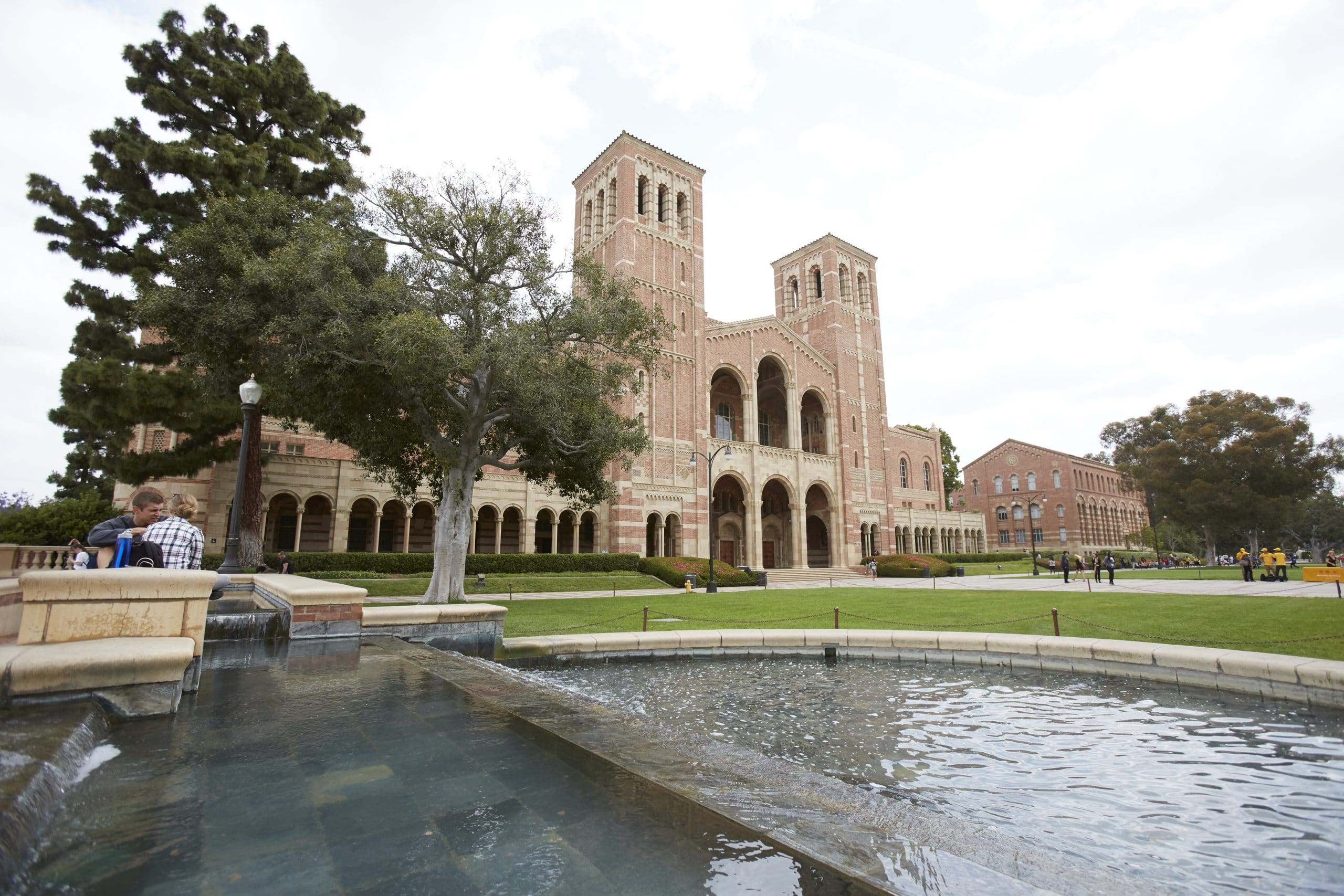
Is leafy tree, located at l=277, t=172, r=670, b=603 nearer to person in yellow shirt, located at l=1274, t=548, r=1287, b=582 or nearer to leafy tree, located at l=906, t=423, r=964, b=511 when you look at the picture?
person in yellow shirt, located at l=1274, t=548, r=1287, b=582

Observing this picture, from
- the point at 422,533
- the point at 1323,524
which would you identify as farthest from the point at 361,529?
the point at 1323,524

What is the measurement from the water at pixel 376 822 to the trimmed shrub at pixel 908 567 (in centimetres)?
3492

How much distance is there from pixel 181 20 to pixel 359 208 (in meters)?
9.40

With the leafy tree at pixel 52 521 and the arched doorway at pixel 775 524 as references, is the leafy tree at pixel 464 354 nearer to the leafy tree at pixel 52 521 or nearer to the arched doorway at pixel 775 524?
the leafy tree at pixel 52 521

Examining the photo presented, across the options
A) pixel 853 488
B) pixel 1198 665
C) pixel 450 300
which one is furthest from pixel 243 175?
pixel 853 488

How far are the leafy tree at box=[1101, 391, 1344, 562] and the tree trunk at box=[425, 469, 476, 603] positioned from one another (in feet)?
151

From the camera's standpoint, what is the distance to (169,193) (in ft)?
58.8

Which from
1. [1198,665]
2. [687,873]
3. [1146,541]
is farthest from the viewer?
[1146,541]

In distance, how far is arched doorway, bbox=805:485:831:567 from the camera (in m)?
42.0

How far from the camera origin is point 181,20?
60.7 feet

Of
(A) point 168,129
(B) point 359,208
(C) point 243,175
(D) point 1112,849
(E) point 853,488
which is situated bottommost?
(D) point 1112,849

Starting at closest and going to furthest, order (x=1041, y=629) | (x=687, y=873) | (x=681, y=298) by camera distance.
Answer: (x=687, y=873), (x=1041, y=629), (x=681, y=298)

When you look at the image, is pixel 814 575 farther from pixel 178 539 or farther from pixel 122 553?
pixel 122 553

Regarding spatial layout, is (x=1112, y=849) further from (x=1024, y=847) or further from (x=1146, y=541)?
(x=1146, y=541)
